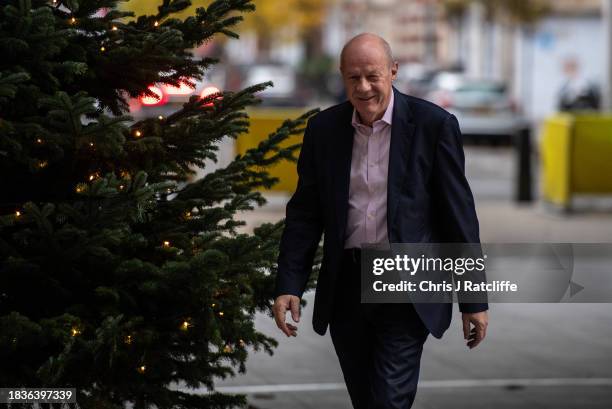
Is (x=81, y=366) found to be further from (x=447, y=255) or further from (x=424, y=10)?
(x=424, y=10)

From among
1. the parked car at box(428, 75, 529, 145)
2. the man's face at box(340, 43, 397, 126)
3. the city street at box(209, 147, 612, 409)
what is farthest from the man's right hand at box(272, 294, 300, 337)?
the parked car at box(428, 75, 529, 145)

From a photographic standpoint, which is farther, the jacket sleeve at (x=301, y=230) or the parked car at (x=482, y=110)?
the parked car at (x=482, y=110)

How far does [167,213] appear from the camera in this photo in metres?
5.34

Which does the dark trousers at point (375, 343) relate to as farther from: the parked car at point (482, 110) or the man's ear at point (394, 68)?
the parked car at point (482, 110)

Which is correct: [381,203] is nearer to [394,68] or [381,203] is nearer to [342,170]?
[342,170]

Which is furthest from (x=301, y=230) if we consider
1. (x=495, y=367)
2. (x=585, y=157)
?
(x=585, y=157)

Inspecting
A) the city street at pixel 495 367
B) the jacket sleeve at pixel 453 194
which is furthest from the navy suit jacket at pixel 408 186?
the city street at pixel 495 367

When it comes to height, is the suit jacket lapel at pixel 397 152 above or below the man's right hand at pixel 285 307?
above

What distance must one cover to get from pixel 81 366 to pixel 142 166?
786 millimetres

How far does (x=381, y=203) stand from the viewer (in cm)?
459

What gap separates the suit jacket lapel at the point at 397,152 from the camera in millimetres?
4531

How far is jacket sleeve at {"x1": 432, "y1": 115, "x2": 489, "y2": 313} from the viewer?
4.55 meters

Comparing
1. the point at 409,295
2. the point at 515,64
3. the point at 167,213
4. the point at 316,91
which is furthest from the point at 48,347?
the point at 316,91

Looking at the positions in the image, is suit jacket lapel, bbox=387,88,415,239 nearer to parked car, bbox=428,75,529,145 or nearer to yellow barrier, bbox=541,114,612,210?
yellow barrier, bbox=541,114,612,210
